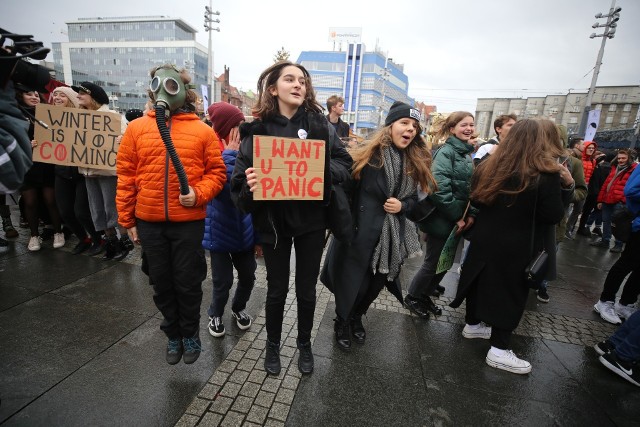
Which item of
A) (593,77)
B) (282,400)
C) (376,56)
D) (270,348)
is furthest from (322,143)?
(376,56)

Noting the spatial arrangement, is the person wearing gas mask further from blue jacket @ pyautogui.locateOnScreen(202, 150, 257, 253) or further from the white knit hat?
the white knit hat

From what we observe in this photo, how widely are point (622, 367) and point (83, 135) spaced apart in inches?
241

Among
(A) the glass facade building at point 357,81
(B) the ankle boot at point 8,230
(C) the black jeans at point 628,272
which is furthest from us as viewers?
(A) the glass facade building at point 357,81

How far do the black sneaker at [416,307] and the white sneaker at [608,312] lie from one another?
7.41ft

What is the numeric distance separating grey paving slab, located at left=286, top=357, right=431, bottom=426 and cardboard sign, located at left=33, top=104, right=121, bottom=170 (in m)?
3.50

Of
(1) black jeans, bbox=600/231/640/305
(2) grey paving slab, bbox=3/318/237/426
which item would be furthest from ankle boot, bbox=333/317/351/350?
(1) black jeans, bbox=600/231/640/305

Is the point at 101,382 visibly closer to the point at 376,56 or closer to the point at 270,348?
the point at 270,348

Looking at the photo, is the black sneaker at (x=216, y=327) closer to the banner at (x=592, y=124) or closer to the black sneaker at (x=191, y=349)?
the black sneaker at (x=191, y=349)

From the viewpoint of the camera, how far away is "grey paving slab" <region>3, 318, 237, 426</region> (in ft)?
6.41

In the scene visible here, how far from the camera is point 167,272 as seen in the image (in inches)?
91.1

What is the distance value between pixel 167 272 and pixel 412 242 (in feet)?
6.82

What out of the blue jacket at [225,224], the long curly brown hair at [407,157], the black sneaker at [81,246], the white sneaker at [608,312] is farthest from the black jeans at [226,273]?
the white sneaker at [608,312]

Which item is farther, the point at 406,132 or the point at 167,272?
the point at 406,132

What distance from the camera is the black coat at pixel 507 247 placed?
253cm
